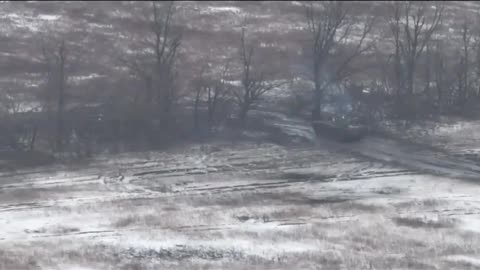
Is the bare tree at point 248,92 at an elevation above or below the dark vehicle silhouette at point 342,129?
above

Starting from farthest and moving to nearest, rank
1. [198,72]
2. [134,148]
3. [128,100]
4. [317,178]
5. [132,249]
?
[198,72] < [128,100] < [134,148] < [317,178] < [132,249]

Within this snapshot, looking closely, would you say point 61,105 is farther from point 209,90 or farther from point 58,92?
point 209,90

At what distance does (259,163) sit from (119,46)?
18596mm

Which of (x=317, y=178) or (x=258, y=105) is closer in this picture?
→ (x=317, y=178)

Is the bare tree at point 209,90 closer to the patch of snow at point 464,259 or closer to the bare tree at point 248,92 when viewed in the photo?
the bare tree at point 248,92

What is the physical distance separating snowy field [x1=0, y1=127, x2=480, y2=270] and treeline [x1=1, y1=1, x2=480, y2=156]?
9.10 ft

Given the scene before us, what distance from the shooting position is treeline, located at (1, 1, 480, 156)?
42.9 meters

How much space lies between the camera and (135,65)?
46.5 meters

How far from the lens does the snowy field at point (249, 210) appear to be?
2925 cm

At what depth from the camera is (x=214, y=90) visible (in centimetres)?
4716

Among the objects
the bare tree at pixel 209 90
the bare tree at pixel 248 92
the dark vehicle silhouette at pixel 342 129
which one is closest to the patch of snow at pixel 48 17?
the bare tree at pixel 209 90

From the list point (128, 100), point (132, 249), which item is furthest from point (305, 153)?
point (132, 249)

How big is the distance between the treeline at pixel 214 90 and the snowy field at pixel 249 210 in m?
2.77

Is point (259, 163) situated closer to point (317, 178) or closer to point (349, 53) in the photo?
point (317, 178)
